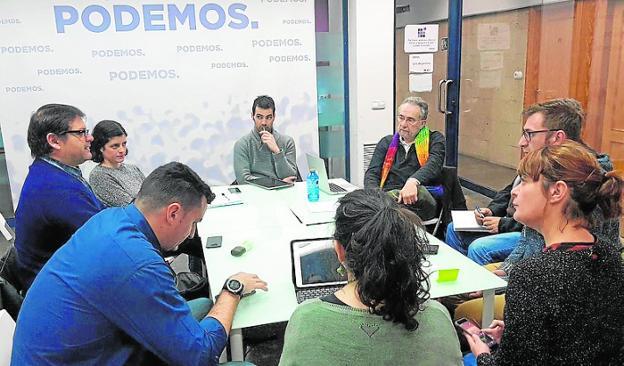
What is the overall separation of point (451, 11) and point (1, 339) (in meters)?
4.70

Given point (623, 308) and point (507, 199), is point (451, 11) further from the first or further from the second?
point (623, 308)

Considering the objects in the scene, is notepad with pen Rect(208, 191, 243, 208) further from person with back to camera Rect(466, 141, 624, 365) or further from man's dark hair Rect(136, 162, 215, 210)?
person with back to camera Rect(466, 141, 624, 365)

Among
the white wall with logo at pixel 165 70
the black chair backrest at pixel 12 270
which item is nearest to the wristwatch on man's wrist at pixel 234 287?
the black chair backrest at pixel 12 270

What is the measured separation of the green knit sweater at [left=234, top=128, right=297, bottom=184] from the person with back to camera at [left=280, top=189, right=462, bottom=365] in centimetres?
254

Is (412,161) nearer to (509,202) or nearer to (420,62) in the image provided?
(509,202)

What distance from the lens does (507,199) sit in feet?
9.68

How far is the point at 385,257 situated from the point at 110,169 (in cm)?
217

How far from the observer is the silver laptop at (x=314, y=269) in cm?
174

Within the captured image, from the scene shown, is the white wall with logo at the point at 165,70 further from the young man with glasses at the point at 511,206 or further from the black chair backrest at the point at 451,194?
the young man with glasses at the point at 511,206

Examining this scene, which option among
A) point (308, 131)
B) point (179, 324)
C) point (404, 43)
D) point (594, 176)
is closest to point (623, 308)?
point (594, 176)

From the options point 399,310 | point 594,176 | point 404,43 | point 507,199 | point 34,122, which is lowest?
point 507,199

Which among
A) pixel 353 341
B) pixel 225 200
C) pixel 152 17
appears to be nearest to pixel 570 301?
pixel 353 341

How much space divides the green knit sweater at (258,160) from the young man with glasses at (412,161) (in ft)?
2.09

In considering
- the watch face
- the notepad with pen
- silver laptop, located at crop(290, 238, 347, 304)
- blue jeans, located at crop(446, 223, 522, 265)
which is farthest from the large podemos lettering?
the watch face
